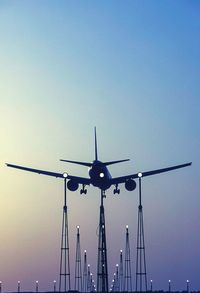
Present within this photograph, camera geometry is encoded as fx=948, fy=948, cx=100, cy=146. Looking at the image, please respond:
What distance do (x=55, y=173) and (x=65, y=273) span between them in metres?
49.9

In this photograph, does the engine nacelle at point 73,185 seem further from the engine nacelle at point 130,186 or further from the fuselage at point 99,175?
the engine nacelle at point 130,186

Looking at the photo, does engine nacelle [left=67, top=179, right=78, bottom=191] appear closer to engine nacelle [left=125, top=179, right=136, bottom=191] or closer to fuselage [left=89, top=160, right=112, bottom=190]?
fuselage [left=89, top=160, right=112, bottom=190]

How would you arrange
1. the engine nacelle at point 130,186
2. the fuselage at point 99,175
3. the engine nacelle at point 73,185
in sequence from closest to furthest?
the fuselage at point 99,175
the engine nacelle at point 130,186
the engine nacelle at point 73,185

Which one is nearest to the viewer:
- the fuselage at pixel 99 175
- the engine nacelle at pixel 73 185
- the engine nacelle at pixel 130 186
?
the fuselage at pixel 99 175

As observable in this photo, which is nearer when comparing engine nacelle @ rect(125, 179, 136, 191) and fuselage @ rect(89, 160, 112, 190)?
fuselage @ rect(89, 160, 112, 190)

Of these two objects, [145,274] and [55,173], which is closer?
[145,274]

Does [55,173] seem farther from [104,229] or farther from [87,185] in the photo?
[104,229]

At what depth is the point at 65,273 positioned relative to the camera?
149 m

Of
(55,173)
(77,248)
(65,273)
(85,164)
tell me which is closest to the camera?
(65,273)

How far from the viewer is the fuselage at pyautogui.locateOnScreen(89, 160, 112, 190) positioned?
7215 inches

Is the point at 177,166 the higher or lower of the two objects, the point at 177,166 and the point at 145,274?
the higher

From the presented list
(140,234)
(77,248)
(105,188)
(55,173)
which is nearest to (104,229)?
(140,234)

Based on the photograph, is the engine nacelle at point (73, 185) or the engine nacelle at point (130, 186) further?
the engine nacelle at point (73, 185)

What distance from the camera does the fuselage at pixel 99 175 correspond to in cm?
18325
